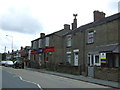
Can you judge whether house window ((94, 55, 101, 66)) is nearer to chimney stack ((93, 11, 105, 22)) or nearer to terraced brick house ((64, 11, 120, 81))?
terraced brick house ((64, 11, 120, 81))

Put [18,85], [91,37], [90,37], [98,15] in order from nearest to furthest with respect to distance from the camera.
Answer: [18,85], [91,37], [90,37], [98,15]

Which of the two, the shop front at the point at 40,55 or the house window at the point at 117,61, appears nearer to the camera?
the house window at the point at 117,61

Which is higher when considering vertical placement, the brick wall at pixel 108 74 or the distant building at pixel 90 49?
the distant building at pixel 90 49

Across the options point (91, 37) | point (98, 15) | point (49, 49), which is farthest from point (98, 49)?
point (49, 49)

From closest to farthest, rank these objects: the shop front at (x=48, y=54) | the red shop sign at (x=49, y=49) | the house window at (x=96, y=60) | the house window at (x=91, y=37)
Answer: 1. the house window at (x=96, y=60)
2. the house window at (x=91, y=37)
3. the red shop sign at (x=49, y=49)
4. the shop front at (x=48, y=54)

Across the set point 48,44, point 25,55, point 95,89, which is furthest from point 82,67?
point 25,55

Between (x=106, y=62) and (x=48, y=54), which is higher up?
(x=48, y=54)

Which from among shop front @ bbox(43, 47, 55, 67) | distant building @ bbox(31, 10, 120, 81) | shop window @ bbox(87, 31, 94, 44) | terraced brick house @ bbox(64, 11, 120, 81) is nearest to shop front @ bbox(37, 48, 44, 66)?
distant building @ bbox(31, 10, 120, 81)

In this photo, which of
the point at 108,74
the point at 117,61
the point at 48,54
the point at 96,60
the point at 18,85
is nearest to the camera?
the point at 18,85

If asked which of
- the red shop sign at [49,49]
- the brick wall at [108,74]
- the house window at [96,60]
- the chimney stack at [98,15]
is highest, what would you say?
the chimney stack at [98,15]

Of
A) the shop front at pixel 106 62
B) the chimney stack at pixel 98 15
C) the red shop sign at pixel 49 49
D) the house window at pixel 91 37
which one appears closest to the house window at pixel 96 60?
the shop front at pixel 106 62

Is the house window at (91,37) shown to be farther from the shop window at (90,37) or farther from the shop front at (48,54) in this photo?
the shop front at (48,54)

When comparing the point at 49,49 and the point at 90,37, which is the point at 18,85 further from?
the point at 49,49

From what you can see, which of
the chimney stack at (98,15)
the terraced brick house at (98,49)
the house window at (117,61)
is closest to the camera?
the terraced brick house at (98,49)
